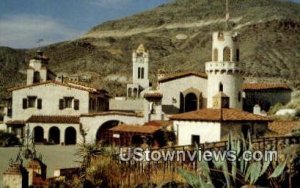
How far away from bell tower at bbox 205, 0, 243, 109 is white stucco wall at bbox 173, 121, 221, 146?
476 inches

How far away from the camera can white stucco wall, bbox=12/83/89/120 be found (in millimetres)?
48219

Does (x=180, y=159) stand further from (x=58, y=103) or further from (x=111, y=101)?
(x=111, y=101)

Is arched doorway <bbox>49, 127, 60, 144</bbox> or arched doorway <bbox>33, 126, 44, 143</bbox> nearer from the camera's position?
arched doorway <bbox>33, 126, 44, 143</bbox>

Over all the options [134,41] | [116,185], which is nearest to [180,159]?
[116,185]

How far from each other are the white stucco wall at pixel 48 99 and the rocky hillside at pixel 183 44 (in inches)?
1410

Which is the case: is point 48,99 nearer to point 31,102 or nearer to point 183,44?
point 31,102

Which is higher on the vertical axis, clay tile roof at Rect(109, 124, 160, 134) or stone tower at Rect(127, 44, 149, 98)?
stone tower at Rect(127, 44, 149, 98)

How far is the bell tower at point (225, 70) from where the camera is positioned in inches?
1662

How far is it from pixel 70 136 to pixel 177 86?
975cm

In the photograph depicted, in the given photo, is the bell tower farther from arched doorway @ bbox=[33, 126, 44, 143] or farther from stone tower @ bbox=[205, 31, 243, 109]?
arched doorway @ bbox=[33, 126, 44, 143]

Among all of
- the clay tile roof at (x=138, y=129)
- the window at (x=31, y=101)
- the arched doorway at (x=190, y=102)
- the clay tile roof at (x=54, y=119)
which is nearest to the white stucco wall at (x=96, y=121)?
the clay tile roof at (x=54, y=119)

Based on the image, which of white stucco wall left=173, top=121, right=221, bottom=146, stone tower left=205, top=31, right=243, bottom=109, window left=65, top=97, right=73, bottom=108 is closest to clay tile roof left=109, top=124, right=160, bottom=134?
white stucco wall left=173, top=121, right=221, bottom=146

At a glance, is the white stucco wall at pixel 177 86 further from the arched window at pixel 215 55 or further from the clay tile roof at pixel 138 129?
the clay tile roof at pixel 138 129

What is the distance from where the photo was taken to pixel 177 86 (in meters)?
47.3
